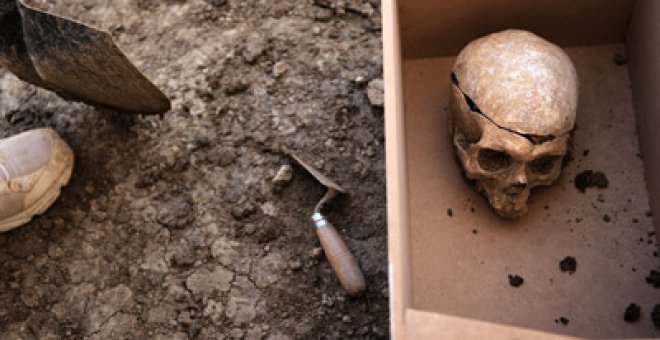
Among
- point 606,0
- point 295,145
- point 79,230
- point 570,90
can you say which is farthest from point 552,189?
point 79,230

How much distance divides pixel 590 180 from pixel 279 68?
84 centimetres

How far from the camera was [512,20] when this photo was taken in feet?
5.57

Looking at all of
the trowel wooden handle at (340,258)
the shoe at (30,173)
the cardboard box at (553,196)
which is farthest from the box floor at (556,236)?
the shoe at (30,173)

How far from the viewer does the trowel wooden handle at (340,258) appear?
5.37ft

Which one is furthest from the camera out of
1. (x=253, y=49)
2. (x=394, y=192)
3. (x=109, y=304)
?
(x=253, y=49)

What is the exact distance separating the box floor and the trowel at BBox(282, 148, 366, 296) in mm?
130

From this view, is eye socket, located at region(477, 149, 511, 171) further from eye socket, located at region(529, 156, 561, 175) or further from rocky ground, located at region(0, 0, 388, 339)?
rocky ground, located at region(0, 0, 388, 339)

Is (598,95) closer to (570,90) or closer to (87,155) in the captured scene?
(570,90)

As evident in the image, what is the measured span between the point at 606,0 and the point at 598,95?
0.22 meters

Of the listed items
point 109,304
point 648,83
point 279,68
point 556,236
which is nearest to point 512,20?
point 648,83

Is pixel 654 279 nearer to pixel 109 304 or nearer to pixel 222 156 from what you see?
pixel 222 156

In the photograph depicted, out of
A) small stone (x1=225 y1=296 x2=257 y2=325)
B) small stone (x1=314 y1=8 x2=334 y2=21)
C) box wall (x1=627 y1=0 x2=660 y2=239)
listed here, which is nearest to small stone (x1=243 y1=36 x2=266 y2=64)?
small stone (x1=314 y1=8 x2=334 y2=21)

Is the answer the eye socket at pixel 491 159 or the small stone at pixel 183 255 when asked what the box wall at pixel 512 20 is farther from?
the small stone at pixel 183 255

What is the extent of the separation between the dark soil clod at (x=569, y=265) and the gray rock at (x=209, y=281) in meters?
0.75
